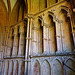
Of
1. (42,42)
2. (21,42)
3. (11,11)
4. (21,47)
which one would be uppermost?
(11,11)

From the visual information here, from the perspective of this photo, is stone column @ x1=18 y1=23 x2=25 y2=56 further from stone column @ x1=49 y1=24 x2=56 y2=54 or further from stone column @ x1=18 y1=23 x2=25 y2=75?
stone column @ x1=49 y1=24 x2=56 y2=54

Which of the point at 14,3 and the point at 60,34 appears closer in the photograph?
the point at 60,34

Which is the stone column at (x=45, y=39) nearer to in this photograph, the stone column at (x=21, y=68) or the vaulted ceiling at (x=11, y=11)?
the stone column at (x=21, y=68)

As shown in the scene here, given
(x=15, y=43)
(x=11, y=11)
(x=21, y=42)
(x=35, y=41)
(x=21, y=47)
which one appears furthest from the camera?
(x=11, y=11)

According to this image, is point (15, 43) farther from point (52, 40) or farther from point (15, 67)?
point (52, 40)

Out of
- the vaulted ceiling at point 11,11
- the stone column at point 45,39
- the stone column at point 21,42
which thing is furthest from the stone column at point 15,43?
the stone column at point 45,39

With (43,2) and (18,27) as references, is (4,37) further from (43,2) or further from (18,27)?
(43,2)

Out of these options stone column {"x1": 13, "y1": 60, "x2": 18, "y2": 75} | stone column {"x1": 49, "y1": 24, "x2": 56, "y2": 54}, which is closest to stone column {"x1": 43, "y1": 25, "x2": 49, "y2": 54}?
stone column {"x1": 49, "y1": 24, "x2": 56, "y2": 54}

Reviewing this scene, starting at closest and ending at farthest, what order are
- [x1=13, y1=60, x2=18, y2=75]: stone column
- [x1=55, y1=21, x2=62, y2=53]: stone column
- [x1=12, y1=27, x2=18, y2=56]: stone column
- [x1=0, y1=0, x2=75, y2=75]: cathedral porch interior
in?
[x1=0, y1=0, x2=75, y2=75]: cathedral porch interior, [x1=55, y1=21, x2=62, y2=53]: stone column, [x1=13, y1=60, x2=18, y2=75]: stone column, [x1=12, y1=27, x2=18, y2=56]: stone column

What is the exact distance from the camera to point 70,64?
4582mm

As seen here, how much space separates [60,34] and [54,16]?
121 centimetres

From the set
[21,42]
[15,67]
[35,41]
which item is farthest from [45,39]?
A: [15,67]

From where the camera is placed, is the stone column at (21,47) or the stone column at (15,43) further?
the stone column at (15,43)

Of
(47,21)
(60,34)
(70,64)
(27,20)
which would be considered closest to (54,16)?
(47,21)
